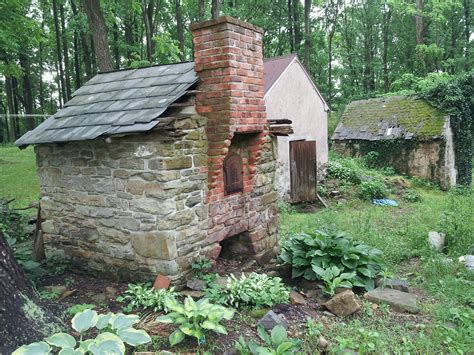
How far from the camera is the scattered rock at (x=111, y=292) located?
4.59 metres

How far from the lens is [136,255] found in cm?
489

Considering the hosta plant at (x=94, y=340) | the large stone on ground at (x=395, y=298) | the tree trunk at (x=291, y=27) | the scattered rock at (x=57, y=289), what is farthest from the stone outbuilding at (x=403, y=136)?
the hosta plant at (x=94, y=340)

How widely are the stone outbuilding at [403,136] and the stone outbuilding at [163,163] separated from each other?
1170 cm

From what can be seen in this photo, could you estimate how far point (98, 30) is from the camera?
9.91 metres

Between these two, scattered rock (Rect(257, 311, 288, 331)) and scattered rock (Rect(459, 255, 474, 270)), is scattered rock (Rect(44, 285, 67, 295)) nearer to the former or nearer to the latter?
scattered rock (Rect(257, 311, 288, 331))

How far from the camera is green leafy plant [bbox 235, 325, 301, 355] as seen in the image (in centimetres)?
320

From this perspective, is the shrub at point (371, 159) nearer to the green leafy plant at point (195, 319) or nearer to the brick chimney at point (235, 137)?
the brick chimney at point (235, 137)

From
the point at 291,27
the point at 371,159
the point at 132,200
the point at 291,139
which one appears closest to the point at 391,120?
the point at 371,159

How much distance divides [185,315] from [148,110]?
8.04 ft

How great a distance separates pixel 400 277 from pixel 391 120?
40.7ft

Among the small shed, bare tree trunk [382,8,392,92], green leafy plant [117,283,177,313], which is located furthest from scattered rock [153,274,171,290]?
bare tree trunk [382,8,392,92]

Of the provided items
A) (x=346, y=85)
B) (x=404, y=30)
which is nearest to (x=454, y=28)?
(x=404, y=30)

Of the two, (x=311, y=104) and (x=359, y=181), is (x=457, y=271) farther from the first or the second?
(x=311, y=104)

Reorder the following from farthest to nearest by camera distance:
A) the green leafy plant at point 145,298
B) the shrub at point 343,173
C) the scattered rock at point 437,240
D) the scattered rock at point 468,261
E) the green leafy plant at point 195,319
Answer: the shrub at point 343,173, the scattered rock at point 437,240, the scattered rock at point 468,261, the green leafy plant at point 145,298, the green leafy plant at point 195,319
